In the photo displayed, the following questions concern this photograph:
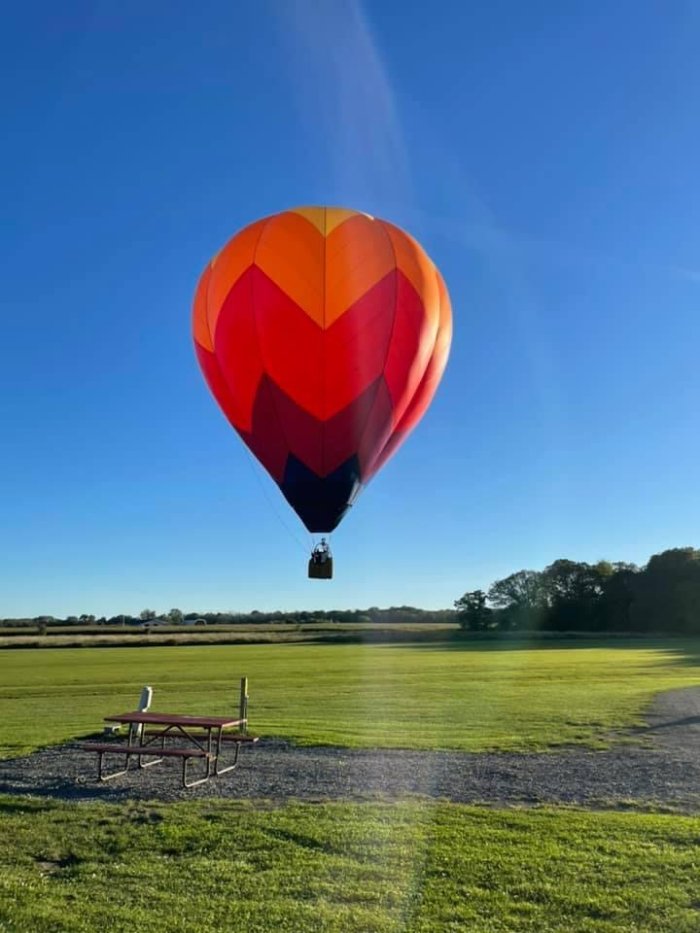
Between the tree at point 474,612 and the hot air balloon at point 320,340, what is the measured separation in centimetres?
10184

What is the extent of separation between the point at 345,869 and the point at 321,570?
734 centimetres

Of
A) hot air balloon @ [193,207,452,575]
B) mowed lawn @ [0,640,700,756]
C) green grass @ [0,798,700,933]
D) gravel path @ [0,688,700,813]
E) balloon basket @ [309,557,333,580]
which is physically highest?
hot air balloon @ [193,207,452,575]

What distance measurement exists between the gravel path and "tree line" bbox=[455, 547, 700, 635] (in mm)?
93177

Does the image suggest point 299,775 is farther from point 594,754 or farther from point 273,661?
point 273,661

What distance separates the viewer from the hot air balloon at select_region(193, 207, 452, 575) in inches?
553

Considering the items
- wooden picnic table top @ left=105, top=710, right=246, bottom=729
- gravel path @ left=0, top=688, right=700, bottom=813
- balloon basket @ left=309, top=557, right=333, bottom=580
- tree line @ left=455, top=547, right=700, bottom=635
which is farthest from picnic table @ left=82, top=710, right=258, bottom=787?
tree line @ left=455, top=547, right=700, bottom=635

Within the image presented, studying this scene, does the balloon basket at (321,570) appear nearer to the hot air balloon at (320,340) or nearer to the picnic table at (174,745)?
the hot air balloon at (320,340)

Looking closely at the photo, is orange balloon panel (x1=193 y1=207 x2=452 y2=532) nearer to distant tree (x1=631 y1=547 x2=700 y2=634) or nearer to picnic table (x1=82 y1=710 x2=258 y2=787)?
picnic table (x1=82 y1=710 x2=258 y2=787)

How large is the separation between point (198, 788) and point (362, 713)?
32.9 feet

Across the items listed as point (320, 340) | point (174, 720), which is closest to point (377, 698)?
point (174, 720)

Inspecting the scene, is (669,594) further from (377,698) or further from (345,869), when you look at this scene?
(345,869)

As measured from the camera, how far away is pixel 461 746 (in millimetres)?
15234

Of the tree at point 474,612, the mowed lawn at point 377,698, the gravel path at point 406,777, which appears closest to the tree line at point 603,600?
the tree at point 474,612

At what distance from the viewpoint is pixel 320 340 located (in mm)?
13984
